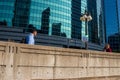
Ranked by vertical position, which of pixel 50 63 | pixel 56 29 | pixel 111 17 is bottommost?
pixel 50 63

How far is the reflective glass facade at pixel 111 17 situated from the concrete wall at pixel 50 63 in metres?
124

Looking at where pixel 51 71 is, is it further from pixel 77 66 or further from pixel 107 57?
pixel 107 57

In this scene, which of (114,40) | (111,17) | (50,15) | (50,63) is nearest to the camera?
(50,63)

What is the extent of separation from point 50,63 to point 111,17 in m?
132

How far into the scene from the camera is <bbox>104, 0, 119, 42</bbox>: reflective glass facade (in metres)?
136

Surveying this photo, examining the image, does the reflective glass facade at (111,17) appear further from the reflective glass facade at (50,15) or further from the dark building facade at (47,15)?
the reflective glass facade at (50,15)

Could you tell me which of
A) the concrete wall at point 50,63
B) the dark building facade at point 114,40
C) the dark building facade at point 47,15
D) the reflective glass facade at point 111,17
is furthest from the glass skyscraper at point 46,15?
the concrete wall at point 50,63

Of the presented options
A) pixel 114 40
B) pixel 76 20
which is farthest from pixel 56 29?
pixel 114 40

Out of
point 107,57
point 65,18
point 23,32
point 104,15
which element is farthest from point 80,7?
point 107,57

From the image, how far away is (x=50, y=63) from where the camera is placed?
1104 cm

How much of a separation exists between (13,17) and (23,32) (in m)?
5.88

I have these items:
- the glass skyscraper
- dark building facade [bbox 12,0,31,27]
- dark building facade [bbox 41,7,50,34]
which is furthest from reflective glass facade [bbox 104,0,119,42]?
dark building facade [bbox 12,0,31,27]

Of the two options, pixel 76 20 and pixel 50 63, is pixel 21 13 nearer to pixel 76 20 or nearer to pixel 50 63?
pixel 76 20

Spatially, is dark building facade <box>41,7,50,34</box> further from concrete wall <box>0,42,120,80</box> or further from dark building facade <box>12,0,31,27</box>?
concrete wall <box>0,42,120,80</box>
